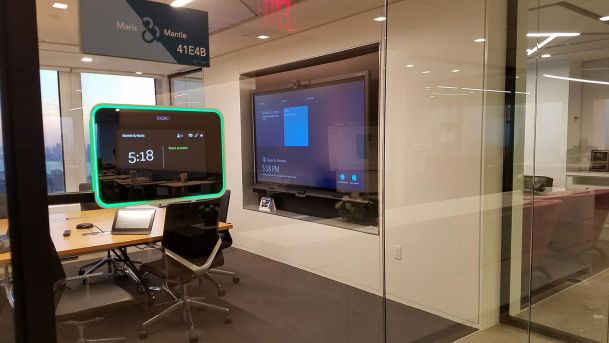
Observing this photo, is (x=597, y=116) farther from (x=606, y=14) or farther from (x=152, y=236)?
(x=152, y=236)

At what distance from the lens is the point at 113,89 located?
5.54 feet

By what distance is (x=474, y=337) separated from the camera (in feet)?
10.6

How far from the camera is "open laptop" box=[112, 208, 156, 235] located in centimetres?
261

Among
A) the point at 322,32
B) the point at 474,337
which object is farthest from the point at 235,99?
the point at 474,337

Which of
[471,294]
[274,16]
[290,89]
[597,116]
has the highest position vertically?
[274,16]

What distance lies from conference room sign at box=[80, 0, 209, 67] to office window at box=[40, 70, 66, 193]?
0.21 meters

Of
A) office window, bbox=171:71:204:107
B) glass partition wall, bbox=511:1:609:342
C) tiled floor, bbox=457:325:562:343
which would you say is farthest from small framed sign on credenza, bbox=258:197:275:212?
office window, bbox=171:71:204:107

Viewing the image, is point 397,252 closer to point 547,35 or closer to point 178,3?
point 547,35

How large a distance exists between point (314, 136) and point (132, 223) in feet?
7.06

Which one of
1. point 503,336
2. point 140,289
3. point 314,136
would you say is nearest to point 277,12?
point 314,136

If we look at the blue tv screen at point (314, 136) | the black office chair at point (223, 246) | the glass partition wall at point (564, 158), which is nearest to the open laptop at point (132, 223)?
the black office chair at point (223, 246)

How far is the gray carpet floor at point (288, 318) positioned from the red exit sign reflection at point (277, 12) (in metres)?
2.38

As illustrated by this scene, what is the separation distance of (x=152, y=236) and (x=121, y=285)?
2.53ft

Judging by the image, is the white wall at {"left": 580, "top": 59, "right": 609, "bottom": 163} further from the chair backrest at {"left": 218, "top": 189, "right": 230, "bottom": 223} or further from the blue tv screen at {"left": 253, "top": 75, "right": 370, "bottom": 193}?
the chair backrest at {"left": 218, "top": 189, "right": 230, "bottom": 223}
